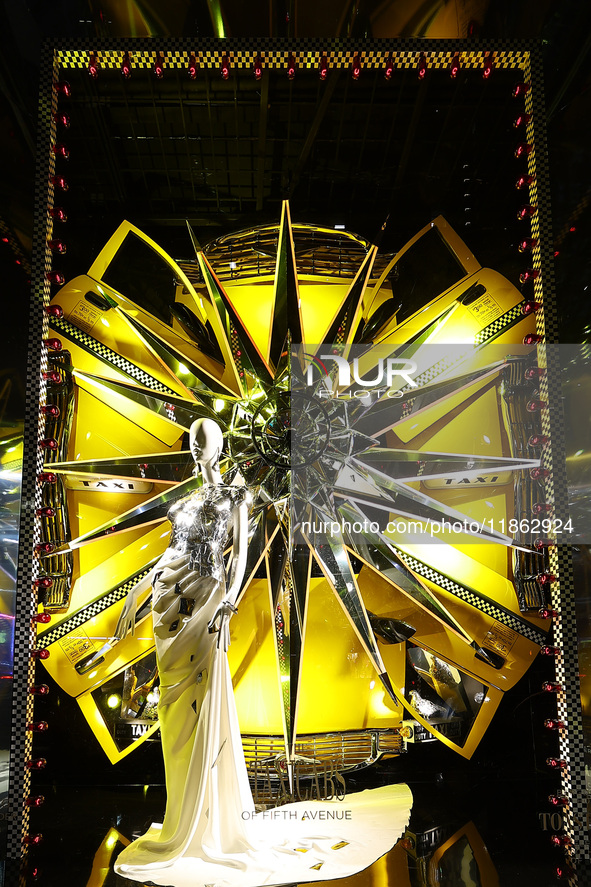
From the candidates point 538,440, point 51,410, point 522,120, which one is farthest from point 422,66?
point 51,410

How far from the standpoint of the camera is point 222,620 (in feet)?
8.84

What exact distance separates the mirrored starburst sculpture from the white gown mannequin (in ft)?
1.60

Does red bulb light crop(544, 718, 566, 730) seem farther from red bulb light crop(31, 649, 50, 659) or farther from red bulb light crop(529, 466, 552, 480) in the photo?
red bulb light crop(31, 649, 50, 659)

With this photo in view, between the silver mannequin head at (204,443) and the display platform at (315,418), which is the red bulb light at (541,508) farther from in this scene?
the silver mannequin head at (204,443)

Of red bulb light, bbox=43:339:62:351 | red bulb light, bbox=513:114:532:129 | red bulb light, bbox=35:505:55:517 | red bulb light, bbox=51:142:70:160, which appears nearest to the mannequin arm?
red bulb light, bbox=35:505:55:517

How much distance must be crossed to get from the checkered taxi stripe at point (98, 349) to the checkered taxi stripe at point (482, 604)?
1.78 meters

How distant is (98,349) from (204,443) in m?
1.09

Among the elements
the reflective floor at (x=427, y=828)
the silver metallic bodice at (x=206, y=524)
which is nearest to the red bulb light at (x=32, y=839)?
the reflective floor at (x=427, y=828)

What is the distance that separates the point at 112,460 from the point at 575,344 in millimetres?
2552

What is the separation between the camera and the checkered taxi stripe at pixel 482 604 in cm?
339

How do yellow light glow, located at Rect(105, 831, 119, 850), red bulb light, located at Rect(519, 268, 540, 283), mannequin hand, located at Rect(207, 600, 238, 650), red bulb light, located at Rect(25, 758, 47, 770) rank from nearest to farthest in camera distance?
mannequin hand, located at Rect(207, 600, 238, 650)
yellow light glow, located at Rect(105, 831, 119, 850)
red bulb light, located at Rect(25, 758, 47, 770)
red bulb light, located at Rect(519, 268, 540, 283)

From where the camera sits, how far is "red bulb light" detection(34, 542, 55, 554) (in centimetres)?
323

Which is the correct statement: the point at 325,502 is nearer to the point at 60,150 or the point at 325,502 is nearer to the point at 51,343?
the point at 51,343

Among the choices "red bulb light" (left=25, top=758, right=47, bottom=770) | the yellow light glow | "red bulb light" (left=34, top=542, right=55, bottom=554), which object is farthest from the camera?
"red bulb light" (left=34, top=542, right=55, bottom=554)
